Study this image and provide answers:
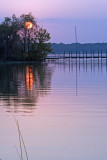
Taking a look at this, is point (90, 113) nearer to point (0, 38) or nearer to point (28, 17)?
point (0, 38)

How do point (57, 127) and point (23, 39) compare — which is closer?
point (57, 127)

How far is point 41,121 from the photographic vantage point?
11.0 m

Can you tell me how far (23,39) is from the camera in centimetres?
7719

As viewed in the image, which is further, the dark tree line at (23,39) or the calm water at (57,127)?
the dark tree line at (23,39)

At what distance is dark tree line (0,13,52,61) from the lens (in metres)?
71.9

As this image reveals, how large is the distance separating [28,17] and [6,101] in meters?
62.6

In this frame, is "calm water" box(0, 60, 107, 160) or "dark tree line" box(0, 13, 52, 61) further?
"dark tree line" box(0, 13, 52, 61)

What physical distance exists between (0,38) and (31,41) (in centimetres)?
940

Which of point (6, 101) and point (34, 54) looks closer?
point (6, 101)

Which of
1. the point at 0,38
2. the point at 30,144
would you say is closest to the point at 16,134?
the point at 30,144

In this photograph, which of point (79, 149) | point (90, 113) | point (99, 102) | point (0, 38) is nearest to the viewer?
point (79, 149)

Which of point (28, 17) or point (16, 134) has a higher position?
point (28, 17)

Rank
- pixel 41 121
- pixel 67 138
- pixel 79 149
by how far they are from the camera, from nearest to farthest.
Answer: pixel 79 149 < pixel 67 138 < pixel 41 121

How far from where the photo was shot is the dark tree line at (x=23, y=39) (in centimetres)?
7188
